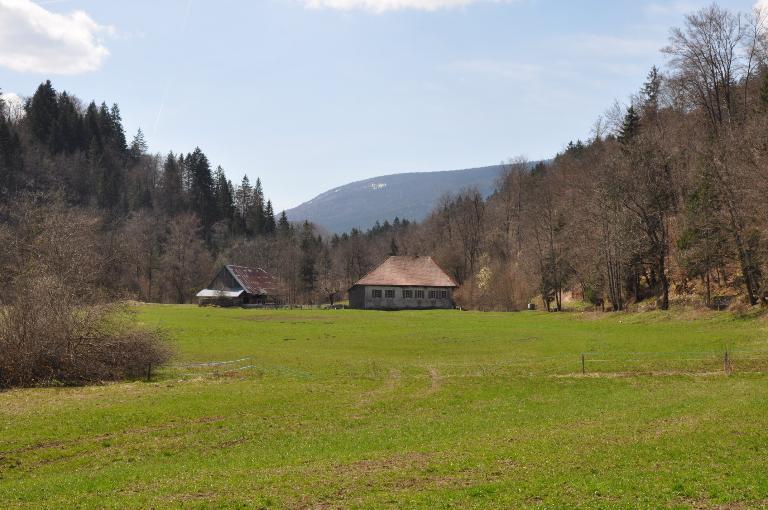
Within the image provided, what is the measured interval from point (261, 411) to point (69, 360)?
41.6 feet

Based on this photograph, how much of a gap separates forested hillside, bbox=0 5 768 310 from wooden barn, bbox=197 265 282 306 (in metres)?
14.2

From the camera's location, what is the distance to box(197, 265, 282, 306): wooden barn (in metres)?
108

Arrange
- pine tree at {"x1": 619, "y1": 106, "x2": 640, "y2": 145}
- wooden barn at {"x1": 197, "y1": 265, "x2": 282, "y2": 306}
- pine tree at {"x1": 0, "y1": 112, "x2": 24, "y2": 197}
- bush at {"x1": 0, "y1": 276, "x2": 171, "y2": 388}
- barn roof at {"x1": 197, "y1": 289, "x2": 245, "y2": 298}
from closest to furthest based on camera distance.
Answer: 1. bush at {"x1": 0, "y1": 276, "x2": 171, "y2": 388}
2. pine tree at {"x1": 619, "y1": 106, "x2": 640, "y2": 145}
3. barn roof at {"x1": 197, "y1": 289, "x2": 245, "y2": 298}
4. wooden barn at {"x1": 197, "y1": 265, "x2": 282, "y2": 306}
5. pine tree at {"x1": 0, "y1": 112, "x2": 24, "y2": 197}

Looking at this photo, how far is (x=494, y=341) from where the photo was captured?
46.4 metres

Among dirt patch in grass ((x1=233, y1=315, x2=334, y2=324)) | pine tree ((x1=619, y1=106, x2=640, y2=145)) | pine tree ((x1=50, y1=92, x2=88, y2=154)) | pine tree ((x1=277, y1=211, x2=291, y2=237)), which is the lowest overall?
dirt patch in grass ((x1=233, y1=315, x2=334, y2=324))

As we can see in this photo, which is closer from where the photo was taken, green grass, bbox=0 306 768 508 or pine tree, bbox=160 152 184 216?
green grass, bbox=0 306 768 508

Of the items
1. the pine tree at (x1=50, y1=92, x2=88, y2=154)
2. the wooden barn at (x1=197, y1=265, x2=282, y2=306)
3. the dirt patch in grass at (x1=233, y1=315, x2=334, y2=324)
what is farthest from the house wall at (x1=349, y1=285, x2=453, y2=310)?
the pine tree at (x1=50, y1=92, x2=88, y2=154)

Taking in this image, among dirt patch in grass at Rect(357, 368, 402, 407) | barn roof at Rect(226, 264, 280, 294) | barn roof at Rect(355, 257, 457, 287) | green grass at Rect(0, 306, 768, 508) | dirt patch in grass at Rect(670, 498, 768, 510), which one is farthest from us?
barn roof at Rect(226, 264, 280, 294)

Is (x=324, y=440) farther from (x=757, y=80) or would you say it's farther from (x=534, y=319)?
(x=757, y=80)

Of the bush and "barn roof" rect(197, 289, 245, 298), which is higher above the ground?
"barn roof" rect(197, 289, 245, 298)

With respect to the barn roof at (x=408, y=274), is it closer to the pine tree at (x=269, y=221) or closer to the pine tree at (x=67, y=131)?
the pine tree at (x=269, y=221)

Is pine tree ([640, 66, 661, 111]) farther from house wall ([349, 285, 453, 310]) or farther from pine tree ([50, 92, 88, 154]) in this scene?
pine tree ([50, 92, 88, 154])

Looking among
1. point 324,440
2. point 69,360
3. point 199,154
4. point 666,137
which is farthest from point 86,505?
point 199,154

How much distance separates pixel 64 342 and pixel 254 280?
291 ft
